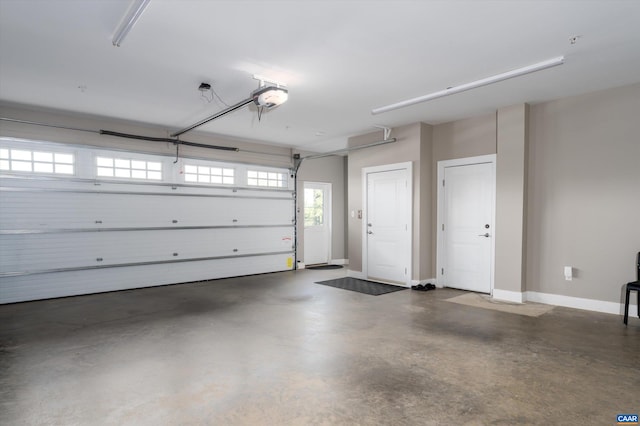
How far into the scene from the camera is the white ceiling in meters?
2.76

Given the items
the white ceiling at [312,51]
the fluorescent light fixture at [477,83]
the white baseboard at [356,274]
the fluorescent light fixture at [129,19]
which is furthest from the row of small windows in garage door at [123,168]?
the fluorescent light fixture at [477,83]

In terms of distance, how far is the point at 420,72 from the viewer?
394 centimetres

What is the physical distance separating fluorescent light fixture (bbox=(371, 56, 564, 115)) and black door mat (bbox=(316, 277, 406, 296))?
2.84 meters

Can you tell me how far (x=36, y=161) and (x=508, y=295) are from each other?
282 inches

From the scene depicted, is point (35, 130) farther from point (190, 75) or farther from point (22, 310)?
point (190, 75)

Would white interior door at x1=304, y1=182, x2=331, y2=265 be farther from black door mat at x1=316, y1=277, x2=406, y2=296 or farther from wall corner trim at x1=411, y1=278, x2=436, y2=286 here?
wall corner trim at x1=411, y1=278, x2=436, y2=286

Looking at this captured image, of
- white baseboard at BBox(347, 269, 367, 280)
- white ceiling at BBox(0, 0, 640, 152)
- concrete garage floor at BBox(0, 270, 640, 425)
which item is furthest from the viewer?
white baseboard at BBox(347, 269, 367, 280)

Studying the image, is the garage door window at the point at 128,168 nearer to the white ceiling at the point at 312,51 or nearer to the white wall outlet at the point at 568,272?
the white ceiling at the point at 312,51

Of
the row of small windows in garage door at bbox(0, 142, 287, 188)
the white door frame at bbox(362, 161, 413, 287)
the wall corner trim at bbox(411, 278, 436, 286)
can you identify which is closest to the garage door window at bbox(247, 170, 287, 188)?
the row of small windows in garage door at bbox(0, 142, 287, 188)

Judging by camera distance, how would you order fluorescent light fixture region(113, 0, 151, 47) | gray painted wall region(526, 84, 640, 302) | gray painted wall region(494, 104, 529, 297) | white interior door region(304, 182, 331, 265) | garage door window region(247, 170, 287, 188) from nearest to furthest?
fluorescent light fixture region(113, 0, 151, 47) → gray painted wall region(526, 84, 640, 302) → gray painted wall region(494, 104, 529, 297) → garage door window region(247, 170, 287, 188) → white interior door region(304, 182, 331, 265)

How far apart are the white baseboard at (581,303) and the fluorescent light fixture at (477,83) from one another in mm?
3012

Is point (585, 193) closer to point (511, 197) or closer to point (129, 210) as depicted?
point (511, 197)

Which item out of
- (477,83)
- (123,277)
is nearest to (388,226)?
(477,83)

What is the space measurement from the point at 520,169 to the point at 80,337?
5.81 meters
